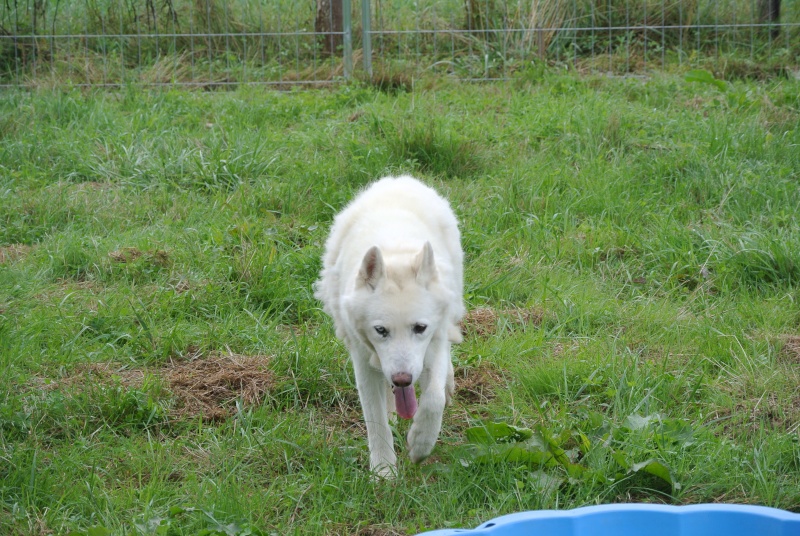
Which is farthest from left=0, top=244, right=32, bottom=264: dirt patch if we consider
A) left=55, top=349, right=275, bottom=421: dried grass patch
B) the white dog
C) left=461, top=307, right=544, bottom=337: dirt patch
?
left=461, top=307, right=544, bottom=337: dirt patch

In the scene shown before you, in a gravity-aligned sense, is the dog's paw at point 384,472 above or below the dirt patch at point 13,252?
below

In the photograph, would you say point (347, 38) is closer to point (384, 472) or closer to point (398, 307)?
point (398, 307)

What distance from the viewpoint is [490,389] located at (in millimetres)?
4328

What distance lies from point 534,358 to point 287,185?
8.27 feet

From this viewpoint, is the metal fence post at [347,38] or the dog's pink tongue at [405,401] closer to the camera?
the dog's pink tongue at [405,401]

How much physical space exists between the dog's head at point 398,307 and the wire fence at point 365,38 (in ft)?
19.3

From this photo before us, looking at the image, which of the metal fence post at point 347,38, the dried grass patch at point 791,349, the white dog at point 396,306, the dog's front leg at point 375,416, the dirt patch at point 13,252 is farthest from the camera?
the metal fence post at point 347,38

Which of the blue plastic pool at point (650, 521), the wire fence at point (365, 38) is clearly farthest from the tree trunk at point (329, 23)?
the blue plastic pool at point (650, 521)

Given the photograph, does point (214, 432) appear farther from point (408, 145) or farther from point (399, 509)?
point (408, 145)

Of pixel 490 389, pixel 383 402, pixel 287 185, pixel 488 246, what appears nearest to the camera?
pixel 383 402

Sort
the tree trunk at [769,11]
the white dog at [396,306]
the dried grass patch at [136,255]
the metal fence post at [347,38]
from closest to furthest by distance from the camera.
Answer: the white dog at [396,306]
the dried grass patch at [136,255]
the metal fence post at [347,38]
the tree trunk at [769,11]

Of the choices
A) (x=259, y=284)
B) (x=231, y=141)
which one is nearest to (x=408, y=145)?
(x=231, y=141)

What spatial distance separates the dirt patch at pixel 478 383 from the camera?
4.31m

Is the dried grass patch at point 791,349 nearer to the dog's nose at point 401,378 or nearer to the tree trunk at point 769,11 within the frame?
the dog's nose at point 401,378
